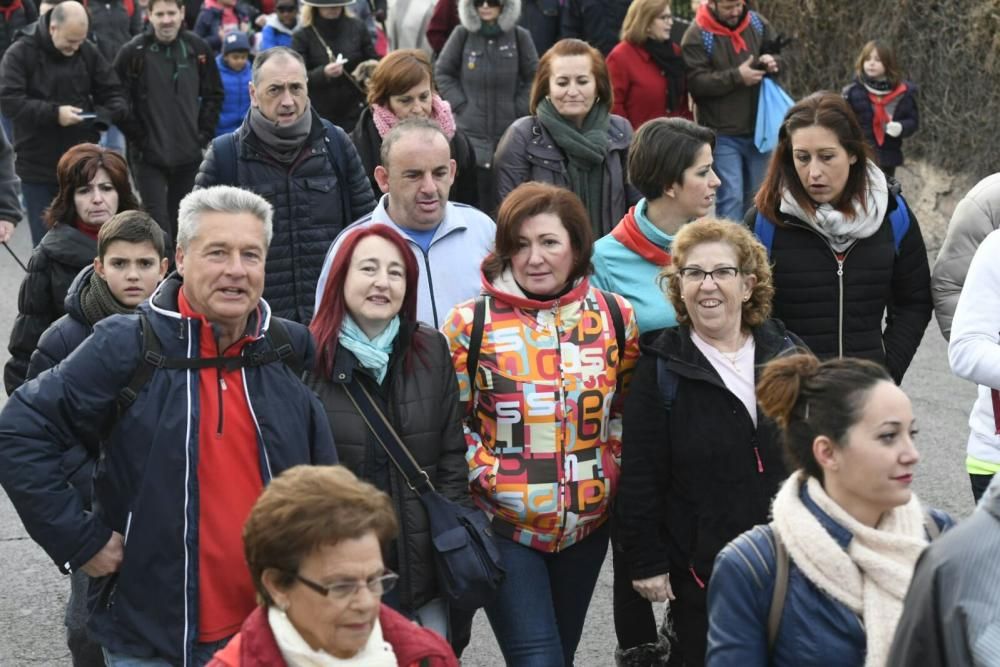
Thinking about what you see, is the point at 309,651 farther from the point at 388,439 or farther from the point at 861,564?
the point at 388,439

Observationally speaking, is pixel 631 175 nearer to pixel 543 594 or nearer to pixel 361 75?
pixel 543 594

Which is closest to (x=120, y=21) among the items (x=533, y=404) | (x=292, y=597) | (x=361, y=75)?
(x=361, y=75)

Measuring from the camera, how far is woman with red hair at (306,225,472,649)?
5180 millimetres

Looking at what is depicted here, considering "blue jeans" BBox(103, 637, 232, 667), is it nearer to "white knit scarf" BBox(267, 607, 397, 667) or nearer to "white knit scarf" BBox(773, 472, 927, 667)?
"white knit scarf" BBox(267, 607, 397, 667)

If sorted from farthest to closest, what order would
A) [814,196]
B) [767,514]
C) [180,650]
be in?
[814,196] < [767,514] < [180,650]

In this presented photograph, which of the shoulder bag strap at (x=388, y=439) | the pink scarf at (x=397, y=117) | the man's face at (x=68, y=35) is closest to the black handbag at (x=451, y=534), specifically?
the shoulder bag strap at (x=388, y=439)

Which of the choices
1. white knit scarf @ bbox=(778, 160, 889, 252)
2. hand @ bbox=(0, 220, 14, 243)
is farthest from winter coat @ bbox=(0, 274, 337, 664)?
hand @ bbox=(0, 220, 14, 243)

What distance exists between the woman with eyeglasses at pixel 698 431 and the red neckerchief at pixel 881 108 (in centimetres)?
833

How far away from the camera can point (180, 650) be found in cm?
452

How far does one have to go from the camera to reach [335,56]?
40.1 feet

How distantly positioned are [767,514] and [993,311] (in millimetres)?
1060

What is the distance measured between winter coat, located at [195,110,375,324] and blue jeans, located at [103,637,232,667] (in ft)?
10.5

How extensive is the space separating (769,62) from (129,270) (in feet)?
21.3

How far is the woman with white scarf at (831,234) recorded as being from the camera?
6285 millimetres
